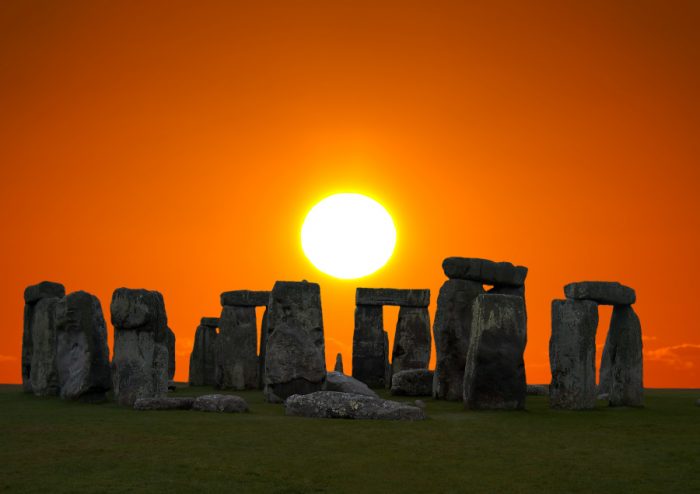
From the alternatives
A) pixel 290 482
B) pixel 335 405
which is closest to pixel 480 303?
pixel 335 405

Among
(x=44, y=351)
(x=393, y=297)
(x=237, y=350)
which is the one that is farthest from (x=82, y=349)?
(x=393, y=297)

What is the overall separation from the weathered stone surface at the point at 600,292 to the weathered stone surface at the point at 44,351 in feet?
32.1

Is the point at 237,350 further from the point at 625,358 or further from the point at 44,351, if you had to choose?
the point at 625,358

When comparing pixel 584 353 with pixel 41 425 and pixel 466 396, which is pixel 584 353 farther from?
pixel 41 425

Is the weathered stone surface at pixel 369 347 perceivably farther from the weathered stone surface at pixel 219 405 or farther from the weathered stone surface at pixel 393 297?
the weathered stone surface at pixel 219 405

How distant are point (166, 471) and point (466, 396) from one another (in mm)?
7015

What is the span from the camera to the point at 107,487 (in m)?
7.49

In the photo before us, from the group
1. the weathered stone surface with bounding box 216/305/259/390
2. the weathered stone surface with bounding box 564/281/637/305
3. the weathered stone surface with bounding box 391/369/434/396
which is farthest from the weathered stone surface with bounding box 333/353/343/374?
the weathered stone surface with bounding box 564/281/637/305

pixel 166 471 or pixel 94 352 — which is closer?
pixel 166 471

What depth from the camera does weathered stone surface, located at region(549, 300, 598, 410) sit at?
14.7 meters

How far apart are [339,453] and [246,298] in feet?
44.7

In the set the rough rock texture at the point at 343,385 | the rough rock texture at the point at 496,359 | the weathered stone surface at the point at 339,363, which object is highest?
the rough rock texture at the point at 496,359

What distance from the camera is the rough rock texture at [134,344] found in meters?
14.1

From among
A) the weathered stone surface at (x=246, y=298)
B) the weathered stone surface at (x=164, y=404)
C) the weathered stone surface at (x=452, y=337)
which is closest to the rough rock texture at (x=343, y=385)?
the weathered stone surface at (x=452, y=337)
